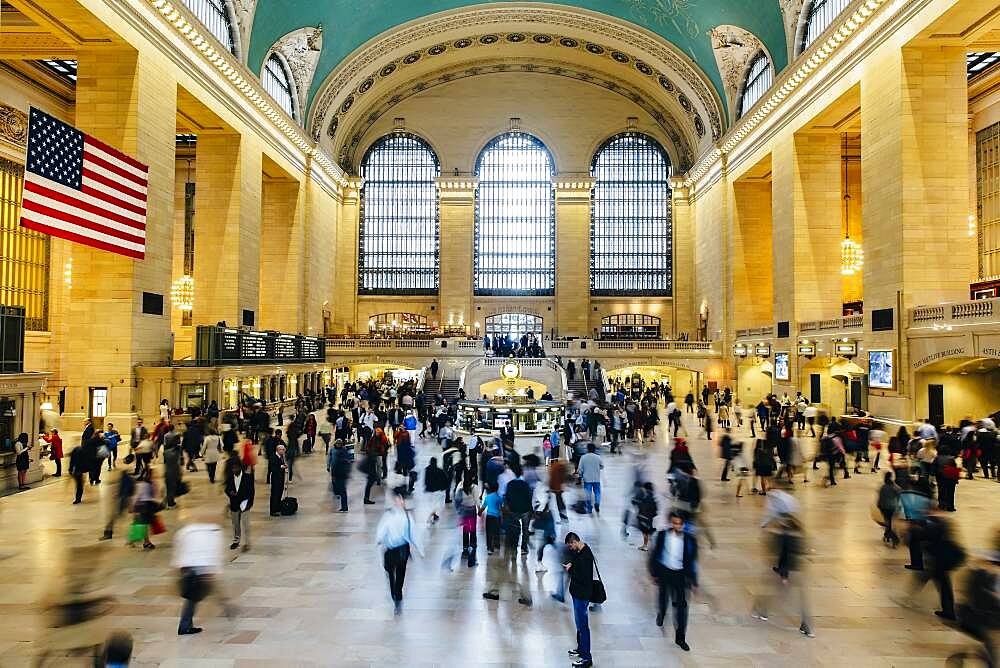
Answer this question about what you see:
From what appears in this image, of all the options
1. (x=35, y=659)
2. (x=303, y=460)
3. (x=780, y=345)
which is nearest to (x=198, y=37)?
(x=303, y=460)

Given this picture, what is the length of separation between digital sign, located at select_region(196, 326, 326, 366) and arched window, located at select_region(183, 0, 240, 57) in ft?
32.3

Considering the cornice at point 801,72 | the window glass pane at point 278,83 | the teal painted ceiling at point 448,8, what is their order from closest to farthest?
the cornice at point 801,72 → the teal painted ceiling at point 448,8 → the window glass pane at point 278,83

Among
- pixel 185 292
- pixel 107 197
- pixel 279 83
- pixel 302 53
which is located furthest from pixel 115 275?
pixel 302 53

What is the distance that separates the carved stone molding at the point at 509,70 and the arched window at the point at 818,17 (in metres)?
14.7

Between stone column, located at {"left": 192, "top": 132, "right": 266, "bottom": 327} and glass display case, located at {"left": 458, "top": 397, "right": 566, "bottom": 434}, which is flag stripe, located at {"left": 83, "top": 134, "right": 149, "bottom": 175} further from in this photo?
glass display case, located at {"left": 458, "top": 397, "right": 566, "bottom": 434}

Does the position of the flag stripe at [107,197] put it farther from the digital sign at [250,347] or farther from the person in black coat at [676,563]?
the person in black coat at [676,563]

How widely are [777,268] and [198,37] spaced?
2221 centimetres

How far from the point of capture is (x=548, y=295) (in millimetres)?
40562

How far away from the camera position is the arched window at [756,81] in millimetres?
26848

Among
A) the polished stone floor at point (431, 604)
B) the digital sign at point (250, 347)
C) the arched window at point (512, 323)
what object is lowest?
the polished stone floor at point (431, 604)

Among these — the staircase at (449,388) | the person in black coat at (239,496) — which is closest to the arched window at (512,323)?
the staircase at (449,388)

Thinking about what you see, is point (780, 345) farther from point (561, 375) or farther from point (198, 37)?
point (198, 37)

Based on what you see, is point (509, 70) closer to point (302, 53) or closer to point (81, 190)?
point (302, 53)

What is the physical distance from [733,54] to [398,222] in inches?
841
